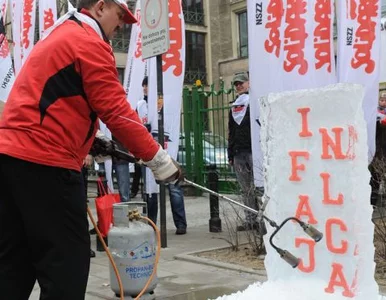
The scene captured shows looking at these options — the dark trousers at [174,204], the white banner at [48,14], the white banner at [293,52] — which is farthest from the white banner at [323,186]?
the white banner at [48,14]

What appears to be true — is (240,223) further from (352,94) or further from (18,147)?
(18,147)

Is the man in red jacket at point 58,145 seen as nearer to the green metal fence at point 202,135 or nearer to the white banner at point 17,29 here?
the white banner at point 17,29

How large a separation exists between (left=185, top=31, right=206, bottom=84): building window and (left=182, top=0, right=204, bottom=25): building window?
725 millimetres

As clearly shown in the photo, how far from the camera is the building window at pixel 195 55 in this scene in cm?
3447

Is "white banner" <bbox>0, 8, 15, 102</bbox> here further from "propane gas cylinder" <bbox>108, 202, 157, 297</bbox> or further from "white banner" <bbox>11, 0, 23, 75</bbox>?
"propane gas cylinder" <bbox>108, 202, 157, 297</bbox>

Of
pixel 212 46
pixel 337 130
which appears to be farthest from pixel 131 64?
pixel 212 46

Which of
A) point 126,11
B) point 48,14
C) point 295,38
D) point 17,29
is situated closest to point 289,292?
point 126,11

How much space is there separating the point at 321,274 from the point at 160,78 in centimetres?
324

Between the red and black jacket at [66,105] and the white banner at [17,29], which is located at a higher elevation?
the white banner at [17,29]

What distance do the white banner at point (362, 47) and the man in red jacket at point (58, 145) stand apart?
4.47 metres

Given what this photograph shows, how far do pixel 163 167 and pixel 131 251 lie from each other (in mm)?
1537

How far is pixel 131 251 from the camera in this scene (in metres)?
4.22

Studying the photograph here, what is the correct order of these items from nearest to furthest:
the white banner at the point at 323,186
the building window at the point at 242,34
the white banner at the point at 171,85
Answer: the white banner at the point at 323,186 → the white banner at the point at 171,85 → the building window at the point at 242,34

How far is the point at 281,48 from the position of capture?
636 cm
